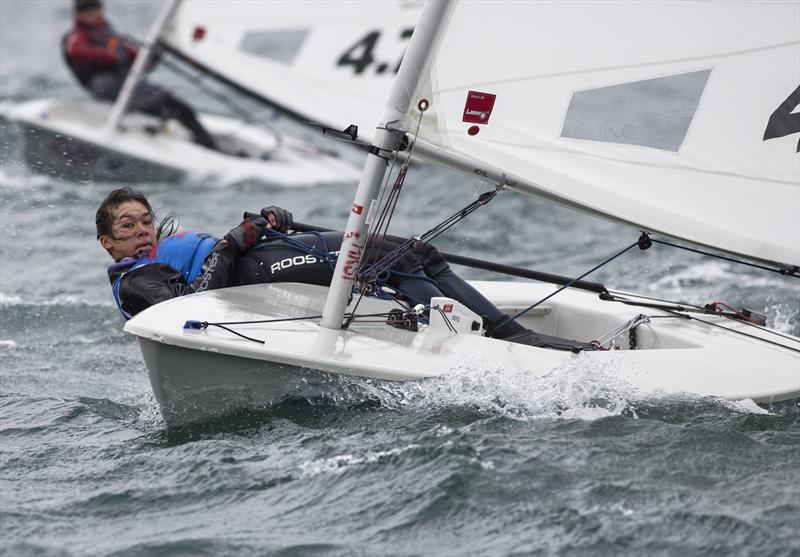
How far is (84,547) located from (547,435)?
4.13ft

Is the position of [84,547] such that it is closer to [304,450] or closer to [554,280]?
[304,450]

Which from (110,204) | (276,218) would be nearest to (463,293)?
(276,218)

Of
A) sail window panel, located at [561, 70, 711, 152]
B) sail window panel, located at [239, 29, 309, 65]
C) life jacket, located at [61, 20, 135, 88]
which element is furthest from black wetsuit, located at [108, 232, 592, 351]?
life jacket, located at [61, 20, 135, 88]

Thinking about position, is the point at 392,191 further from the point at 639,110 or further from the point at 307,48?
the point at 307,48

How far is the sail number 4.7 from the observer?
7.94 metres

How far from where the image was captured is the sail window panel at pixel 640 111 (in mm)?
3674

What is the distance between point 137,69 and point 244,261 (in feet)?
16.1

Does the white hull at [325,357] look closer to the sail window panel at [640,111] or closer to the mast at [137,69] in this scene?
the sail window panel at [640,111]

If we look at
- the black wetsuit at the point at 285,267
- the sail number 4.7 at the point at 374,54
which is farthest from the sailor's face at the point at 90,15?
the black wetsuit at the point at 285,267

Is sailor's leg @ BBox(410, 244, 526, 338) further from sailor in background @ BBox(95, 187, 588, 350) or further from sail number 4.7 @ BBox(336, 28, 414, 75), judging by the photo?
sail number 4.7 @ BBox(336, 28, 414, 75)

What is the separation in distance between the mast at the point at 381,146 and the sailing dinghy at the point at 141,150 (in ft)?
16.1

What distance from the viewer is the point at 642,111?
3695mm

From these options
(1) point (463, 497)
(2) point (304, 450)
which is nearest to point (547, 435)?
(1) point (463, 497)

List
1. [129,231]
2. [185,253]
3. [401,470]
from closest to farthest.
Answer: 1. [401,470]
2. [129,231]
3. [185,253]
